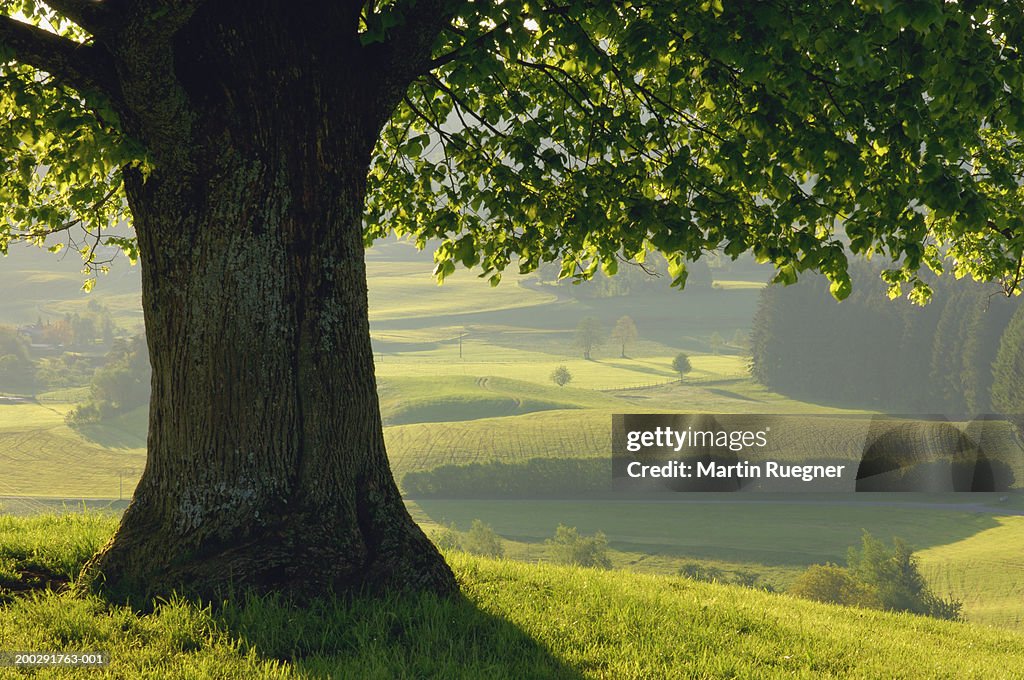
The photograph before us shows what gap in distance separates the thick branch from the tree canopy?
0.02 metres

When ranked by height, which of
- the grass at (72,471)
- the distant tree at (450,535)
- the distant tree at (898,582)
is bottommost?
the grass at (72,471)

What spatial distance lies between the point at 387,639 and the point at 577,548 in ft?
313

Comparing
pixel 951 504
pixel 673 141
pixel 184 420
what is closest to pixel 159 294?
pixel 184 420

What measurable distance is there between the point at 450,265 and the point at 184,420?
3951 millimetres

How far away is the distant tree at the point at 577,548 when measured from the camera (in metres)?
97.0

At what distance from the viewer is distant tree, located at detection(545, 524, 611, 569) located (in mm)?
97000

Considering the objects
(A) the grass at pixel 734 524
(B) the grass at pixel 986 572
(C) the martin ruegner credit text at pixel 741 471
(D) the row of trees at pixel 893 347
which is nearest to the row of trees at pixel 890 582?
(B) the grass at pixel 986 572

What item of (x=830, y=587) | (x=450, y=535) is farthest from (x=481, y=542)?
(x=830, y=587)

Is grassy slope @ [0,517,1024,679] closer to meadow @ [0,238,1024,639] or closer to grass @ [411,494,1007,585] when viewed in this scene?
meadow @ [0,238,1024,639]

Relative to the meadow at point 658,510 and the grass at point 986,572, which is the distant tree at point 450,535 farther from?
the grass at point 986,572

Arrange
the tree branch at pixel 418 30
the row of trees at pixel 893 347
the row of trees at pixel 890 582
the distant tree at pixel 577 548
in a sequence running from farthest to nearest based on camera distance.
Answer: the row of trees at pixel 893 347, the distant tree at pixel 577 548, the row of trees at pixel 890 582, the tree branch at pixel 418 30

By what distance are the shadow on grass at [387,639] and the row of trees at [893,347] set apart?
161 m

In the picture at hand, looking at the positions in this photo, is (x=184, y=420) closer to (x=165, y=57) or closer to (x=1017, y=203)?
(x=165, y=57)

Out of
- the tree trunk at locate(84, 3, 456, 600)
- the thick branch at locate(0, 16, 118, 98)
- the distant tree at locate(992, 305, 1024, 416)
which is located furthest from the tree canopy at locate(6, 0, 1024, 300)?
the distant tree at locate(992, 305, 1024, 416)
